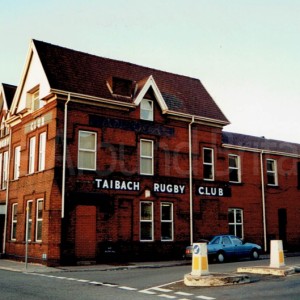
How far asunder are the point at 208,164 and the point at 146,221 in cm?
610

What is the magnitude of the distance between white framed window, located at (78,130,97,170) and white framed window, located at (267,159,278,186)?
573 inches

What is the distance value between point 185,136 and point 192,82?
5.64 meters

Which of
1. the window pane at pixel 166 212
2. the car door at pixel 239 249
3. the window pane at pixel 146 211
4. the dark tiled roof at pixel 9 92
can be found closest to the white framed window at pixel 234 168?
the window pane at pixel 166 212

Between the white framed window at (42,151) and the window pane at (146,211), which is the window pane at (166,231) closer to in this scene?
the window pane at (146,211)

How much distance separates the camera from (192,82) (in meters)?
32.2

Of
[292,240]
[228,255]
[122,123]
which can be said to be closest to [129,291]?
[228,255]

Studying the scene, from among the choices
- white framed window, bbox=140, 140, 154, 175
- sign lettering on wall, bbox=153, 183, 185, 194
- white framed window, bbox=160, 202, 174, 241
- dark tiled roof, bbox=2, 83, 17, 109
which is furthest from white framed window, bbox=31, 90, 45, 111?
white framed window, bbox=160, 202, 174, 241

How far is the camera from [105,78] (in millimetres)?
27031

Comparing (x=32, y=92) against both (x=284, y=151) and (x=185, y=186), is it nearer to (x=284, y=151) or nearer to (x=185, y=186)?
(x=185, y=186)

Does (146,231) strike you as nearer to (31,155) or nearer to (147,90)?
(31,155)

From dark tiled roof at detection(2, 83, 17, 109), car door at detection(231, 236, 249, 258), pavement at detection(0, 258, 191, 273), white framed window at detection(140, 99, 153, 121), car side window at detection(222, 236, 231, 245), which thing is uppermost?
dark tiled roof at detection(2, 83, 17, 109)

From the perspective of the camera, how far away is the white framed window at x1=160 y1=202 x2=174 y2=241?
1045 inches

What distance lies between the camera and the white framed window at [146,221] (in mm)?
25672

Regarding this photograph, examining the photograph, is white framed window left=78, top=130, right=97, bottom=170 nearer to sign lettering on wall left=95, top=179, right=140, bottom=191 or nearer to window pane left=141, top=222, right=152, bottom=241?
sign lettering on wall left=95, top=179, right=140, bottom=191
